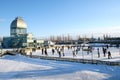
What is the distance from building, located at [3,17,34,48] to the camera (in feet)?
212

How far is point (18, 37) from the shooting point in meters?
65.4

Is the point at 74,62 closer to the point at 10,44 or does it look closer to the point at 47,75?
the point at 47,75

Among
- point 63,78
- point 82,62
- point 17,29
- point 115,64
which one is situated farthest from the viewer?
point 17,29

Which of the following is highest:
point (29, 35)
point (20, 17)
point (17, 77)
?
point (20, 17)

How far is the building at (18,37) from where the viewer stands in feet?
Answer: 212

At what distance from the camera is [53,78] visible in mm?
17656

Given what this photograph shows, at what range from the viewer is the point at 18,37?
215ft

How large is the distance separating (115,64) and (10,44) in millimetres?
49275

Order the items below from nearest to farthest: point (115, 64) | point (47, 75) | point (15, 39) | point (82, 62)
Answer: point (47, 75)
point (115, 64)
point (82, 62)
point (15, 39)

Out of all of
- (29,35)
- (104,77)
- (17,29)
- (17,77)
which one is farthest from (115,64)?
(17,29)

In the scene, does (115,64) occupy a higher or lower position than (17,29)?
lower

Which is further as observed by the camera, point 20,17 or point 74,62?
point 20,17

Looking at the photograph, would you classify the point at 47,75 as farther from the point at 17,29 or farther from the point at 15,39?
the point at 17,29

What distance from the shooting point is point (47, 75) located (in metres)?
18.7
